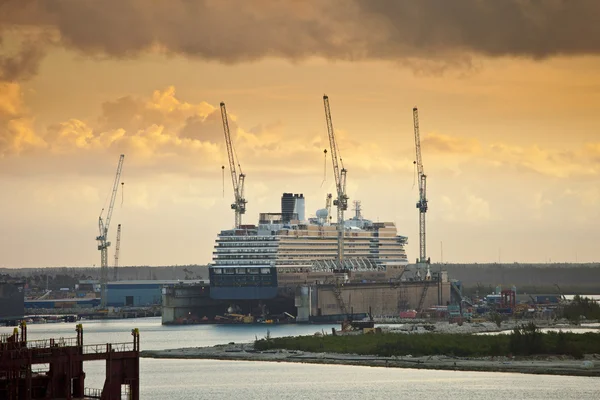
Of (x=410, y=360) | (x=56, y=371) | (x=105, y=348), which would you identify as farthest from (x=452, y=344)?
(x=56, y=371)

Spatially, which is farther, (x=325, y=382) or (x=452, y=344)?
(x=452, y=344)

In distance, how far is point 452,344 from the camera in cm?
13825

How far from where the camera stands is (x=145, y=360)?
135 m

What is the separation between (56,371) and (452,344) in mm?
79336

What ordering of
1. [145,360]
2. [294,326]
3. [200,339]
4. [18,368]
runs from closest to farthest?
[18,368] < [145,360] < [200,339] < [294,326]

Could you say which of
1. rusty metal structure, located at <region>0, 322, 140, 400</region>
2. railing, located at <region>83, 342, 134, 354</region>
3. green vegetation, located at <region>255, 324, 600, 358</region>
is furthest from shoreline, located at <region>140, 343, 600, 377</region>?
rusty metal structure, located at <region>0, 322, 140, 400</region>

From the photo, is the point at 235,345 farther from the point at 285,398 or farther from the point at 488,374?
the point at 285,398

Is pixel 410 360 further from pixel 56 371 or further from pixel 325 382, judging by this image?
pixel 56 371

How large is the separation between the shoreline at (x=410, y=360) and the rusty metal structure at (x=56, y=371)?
193ft

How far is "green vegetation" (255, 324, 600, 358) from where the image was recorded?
132 m

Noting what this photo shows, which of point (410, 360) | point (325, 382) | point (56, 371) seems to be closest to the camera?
point (56, 371)

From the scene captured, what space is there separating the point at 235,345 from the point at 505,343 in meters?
30.5

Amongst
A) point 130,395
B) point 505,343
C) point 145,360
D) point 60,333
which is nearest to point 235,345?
point 145,360

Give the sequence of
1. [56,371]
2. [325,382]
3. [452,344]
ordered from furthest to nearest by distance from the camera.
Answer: [452,344], [325,382], [56,371]
